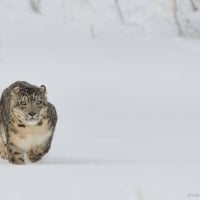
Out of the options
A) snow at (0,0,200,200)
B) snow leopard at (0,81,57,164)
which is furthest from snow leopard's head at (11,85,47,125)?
snow at (0,0,200,200)

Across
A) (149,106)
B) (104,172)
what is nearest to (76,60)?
(149,106)

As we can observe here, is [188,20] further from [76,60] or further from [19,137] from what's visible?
[19,137]

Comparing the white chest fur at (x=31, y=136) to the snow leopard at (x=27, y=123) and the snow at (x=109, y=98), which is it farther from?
the snow at (x=109, y=98)

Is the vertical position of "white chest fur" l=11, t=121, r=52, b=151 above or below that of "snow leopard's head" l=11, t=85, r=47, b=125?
below

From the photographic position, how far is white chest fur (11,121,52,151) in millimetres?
7586

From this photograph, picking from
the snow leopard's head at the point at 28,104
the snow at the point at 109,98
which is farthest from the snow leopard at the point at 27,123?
the snow at the point at 109,98

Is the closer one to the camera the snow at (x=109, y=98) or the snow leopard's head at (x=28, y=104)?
the snow at (x=109, y=98)

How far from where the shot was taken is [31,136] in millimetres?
7621

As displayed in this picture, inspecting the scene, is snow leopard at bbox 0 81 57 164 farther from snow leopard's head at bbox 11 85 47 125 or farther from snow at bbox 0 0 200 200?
snow at bbox 0 0 200 200

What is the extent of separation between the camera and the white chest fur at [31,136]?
24.9 ft

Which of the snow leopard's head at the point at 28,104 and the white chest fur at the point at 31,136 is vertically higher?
the snow leopard's head at the point at 28,104

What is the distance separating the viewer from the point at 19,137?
7.64 meters

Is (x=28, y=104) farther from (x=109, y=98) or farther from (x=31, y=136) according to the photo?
(x=109, y=98)

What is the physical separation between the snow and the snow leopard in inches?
6.1
